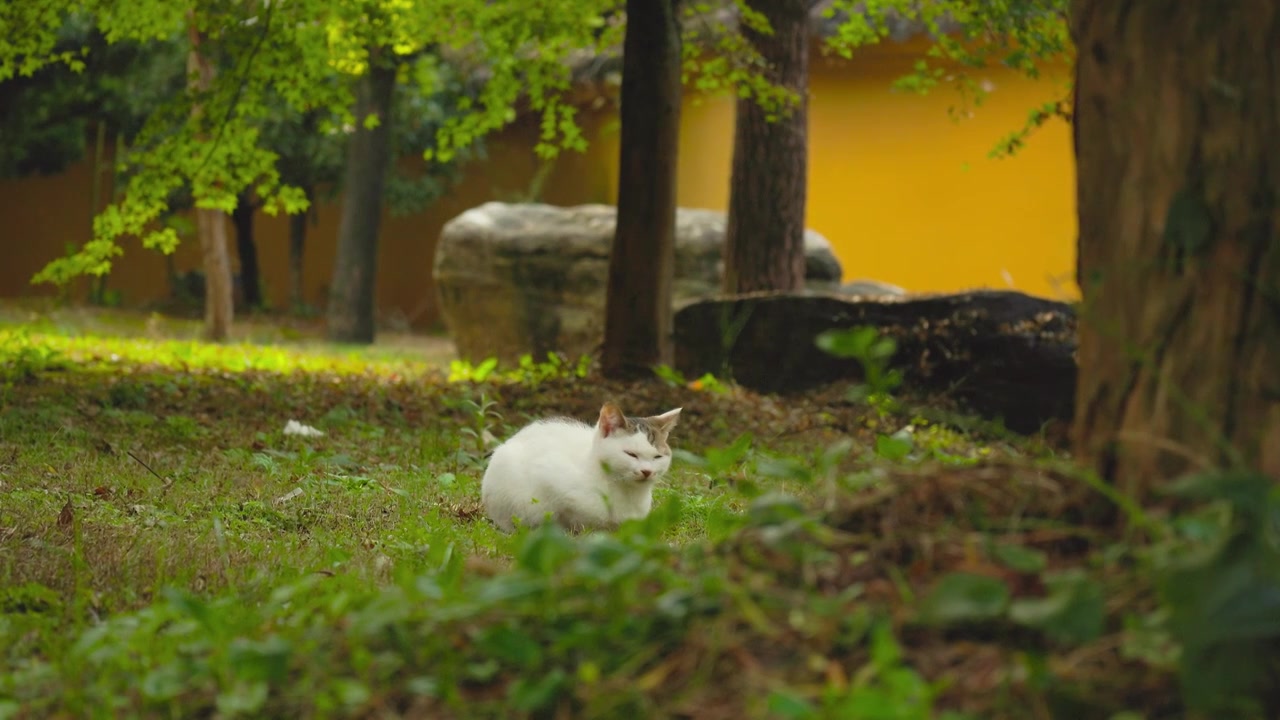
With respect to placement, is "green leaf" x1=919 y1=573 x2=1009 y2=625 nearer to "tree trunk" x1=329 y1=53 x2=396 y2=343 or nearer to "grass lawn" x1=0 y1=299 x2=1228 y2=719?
"grass lawn" x1=0 y1=299 x2=1228 y2=719

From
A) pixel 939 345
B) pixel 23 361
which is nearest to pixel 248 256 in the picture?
pixel 23 361

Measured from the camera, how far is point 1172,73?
2.20 m

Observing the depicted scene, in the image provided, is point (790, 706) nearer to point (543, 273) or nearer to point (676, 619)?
point (676, 619)

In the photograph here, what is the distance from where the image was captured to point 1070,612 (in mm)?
1794

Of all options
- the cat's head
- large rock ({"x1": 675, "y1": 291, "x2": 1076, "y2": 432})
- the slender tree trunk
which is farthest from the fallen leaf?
the slender tree trunk

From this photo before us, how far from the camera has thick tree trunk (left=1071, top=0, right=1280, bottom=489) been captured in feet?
6.89

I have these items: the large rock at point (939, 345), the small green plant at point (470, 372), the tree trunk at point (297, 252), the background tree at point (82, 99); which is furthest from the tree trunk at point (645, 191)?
the tree trunk at point (297, 252)

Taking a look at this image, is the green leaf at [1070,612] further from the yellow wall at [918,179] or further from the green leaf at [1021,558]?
the yellow wall at [918,179]

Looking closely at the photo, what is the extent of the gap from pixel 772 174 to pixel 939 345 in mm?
2118

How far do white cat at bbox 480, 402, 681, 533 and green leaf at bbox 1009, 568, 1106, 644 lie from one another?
2.40m

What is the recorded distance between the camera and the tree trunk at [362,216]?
15844 millimetres

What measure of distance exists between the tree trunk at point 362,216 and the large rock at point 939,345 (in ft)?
27.4

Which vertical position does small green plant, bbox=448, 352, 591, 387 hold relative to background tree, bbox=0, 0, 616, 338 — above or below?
below

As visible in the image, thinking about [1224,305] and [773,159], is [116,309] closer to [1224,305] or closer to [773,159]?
[773,159]
